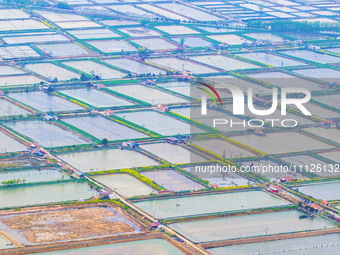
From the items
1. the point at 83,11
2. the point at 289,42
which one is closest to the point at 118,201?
the point at 289,42

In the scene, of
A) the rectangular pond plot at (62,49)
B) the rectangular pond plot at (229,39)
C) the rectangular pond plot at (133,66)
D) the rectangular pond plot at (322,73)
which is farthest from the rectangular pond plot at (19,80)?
the rectangular pond plot at (229,39)

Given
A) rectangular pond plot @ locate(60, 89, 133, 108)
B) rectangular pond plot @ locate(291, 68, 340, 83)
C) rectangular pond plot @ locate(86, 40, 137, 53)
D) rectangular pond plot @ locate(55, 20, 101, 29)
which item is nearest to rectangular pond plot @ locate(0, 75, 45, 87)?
rectangular pond plot @ locate(60, 89, 133, 108)

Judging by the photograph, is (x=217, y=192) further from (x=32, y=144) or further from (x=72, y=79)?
(x=72, y=79)

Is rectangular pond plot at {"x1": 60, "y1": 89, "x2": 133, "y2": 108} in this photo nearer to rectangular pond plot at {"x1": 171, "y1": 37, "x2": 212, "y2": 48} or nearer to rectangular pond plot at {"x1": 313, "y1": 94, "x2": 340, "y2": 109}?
rectangular pond plot at {"x1": 313, "y1": 94, "x2": 340, "y2": 109}

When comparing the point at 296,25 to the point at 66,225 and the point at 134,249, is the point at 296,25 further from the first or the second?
the point at 134,249

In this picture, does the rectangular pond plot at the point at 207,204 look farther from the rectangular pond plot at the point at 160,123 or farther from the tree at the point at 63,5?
the tree at the point at 63,5

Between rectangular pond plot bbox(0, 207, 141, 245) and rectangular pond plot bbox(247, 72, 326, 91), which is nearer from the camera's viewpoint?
rectangular pond plot bbox(0, 207, 141, 245)

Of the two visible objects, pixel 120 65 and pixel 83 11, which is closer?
pixel 120 65
